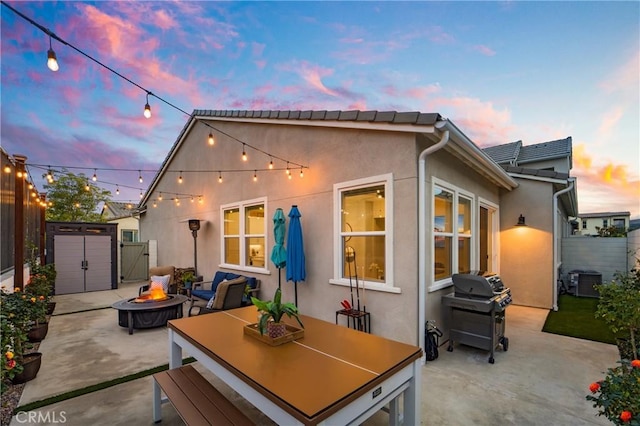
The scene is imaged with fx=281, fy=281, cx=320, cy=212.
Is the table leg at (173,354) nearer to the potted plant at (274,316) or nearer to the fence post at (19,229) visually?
the potted plant at (274,316)

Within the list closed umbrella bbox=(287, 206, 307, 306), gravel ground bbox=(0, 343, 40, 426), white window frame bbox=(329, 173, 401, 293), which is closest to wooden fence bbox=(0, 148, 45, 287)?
gravel ground bbox=(0, 343, 40, 426)

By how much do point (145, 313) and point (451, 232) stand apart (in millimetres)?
5864

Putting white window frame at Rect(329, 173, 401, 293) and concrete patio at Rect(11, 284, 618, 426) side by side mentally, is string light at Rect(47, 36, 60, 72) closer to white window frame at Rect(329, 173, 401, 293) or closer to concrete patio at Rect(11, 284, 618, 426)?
concrete patio at Rect(11, 284, 618, 426)

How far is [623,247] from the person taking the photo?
808cm

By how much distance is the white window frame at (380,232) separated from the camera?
415cm

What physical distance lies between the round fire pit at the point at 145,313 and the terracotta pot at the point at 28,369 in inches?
62.0

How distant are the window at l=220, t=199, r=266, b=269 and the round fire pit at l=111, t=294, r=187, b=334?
74.1 inches

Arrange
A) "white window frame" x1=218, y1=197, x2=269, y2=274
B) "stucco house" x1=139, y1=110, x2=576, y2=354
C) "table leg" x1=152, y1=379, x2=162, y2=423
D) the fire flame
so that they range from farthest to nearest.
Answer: "white window frame" x1=218, y1=197, x2=269, y2=274, the fire flame, "stucco house" x1=139, y1=110, x2=576, y2=354, "table leg" x1=152, y1=379, x2=162, y2=423

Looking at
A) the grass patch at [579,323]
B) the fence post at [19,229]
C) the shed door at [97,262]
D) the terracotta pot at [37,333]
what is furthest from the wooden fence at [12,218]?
the grass patch at [579,323]

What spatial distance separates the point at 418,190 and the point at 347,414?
9.95 ft

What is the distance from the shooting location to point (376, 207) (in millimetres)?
4500

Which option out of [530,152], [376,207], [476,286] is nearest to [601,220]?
[530,152]

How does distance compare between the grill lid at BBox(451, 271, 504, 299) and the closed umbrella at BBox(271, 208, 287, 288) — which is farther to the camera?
the closed umbrella at BBox(271, 208, 287, 288)

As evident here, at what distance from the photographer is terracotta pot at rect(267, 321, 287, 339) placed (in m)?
2.28
